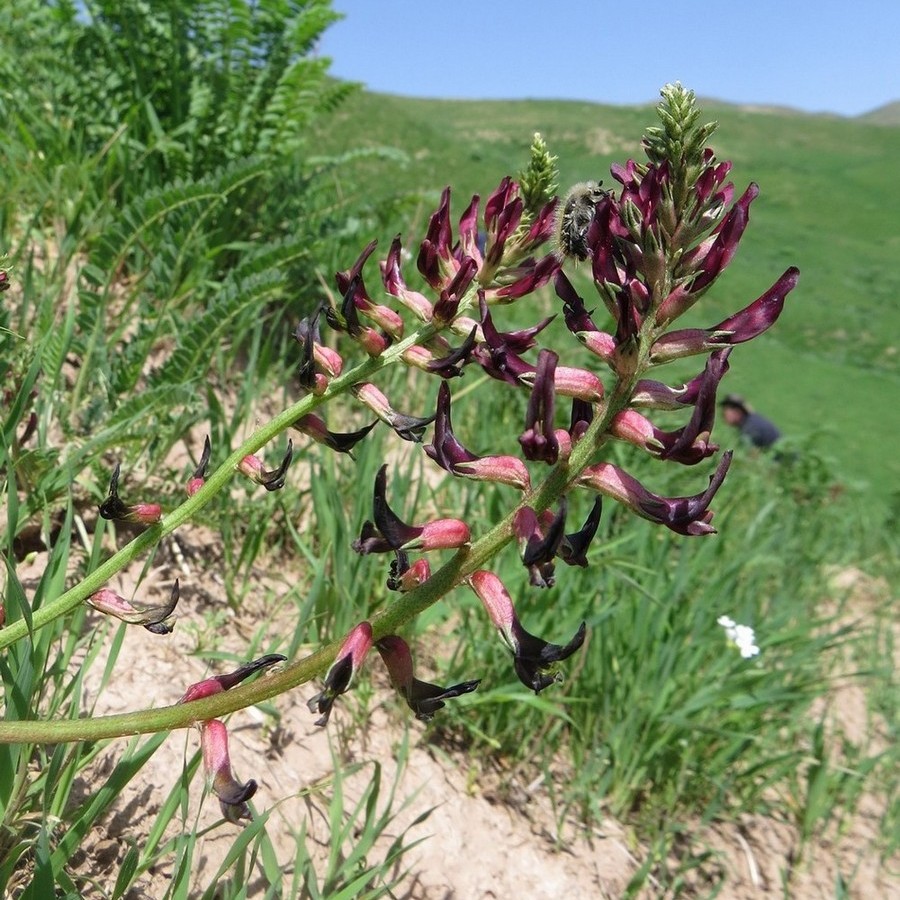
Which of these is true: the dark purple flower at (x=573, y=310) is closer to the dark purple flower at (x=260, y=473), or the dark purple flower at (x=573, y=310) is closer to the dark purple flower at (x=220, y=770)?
the dark purple flower at (x=260, y=473)

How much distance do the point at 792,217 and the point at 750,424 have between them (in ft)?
46.4

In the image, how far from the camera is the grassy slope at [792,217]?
8.68 m

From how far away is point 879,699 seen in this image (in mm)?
3457

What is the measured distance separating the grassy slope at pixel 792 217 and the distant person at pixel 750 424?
0.30 meters

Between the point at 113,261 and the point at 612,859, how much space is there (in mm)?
2085

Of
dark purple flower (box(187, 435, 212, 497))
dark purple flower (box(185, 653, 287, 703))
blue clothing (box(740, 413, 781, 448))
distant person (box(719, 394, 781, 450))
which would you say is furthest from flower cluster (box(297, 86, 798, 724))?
blue clothing (box(740, 413, 781, 448))

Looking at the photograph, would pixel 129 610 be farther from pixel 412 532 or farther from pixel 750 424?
pixel 750 424

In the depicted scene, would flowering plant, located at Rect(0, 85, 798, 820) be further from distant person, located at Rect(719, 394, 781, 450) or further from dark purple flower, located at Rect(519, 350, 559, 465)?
distant person, located at Rect(719, 394, 781, 450)

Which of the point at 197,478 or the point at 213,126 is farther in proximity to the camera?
the point at 213,126

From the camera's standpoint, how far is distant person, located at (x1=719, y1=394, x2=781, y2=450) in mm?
7156

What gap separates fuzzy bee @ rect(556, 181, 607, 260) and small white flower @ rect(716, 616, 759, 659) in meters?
1.64

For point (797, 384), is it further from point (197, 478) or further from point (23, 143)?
point (197, 478)

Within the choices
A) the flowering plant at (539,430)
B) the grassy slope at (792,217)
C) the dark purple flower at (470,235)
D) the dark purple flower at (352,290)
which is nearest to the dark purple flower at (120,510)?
the flowering plant at (539,430)

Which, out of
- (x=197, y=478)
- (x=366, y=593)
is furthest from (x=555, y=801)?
(x=197, y=478)
